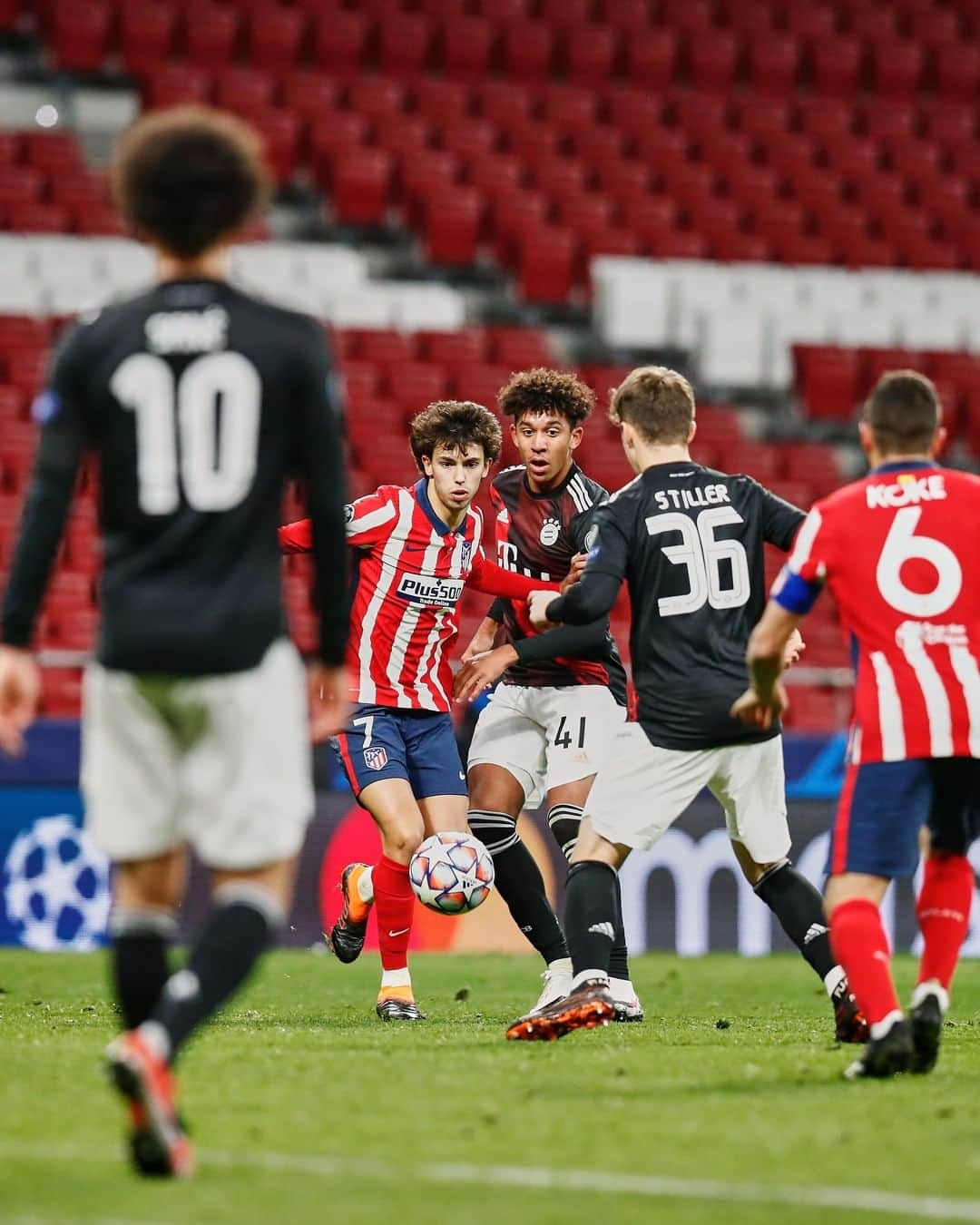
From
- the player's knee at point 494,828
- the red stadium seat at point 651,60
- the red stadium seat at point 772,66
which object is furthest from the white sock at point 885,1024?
the red stadium seat at point 772,66

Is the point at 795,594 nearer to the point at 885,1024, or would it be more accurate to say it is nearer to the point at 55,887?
the point at 885,1024

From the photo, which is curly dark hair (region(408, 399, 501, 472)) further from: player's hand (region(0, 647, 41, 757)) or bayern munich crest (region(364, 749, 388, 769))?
player's hand (region(0, 647, 41, 757))

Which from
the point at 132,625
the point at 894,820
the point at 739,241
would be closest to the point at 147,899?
the point at 132,625

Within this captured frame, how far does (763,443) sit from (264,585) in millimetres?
14370

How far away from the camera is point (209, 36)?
20.3 meters

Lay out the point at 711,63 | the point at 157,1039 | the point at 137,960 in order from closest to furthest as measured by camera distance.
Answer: the point at 157,1039
the point at 137,960
the point at 711,63

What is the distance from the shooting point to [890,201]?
70.2ft

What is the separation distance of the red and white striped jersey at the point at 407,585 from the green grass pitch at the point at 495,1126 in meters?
1.31

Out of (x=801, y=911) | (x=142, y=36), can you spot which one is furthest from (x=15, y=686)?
(x=142, y=36)

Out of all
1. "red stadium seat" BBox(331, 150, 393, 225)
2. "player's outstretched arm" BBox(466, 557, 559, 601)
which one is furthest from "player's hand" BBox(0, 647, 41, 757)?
"red stadium seat" BBox(331, 150, 393, 225)

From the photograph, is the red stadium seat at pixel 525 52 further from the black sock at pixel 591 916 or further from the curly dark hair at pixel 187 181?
the curly dark hair at pixel 187 181

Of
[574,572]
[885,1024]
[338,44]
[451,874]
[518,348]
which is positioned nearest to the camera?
[885,1024]

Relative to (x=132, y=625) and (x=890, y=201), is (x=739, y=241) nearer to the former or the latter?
(x=890, y=201)

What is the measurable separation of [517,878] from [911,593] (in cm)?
276
